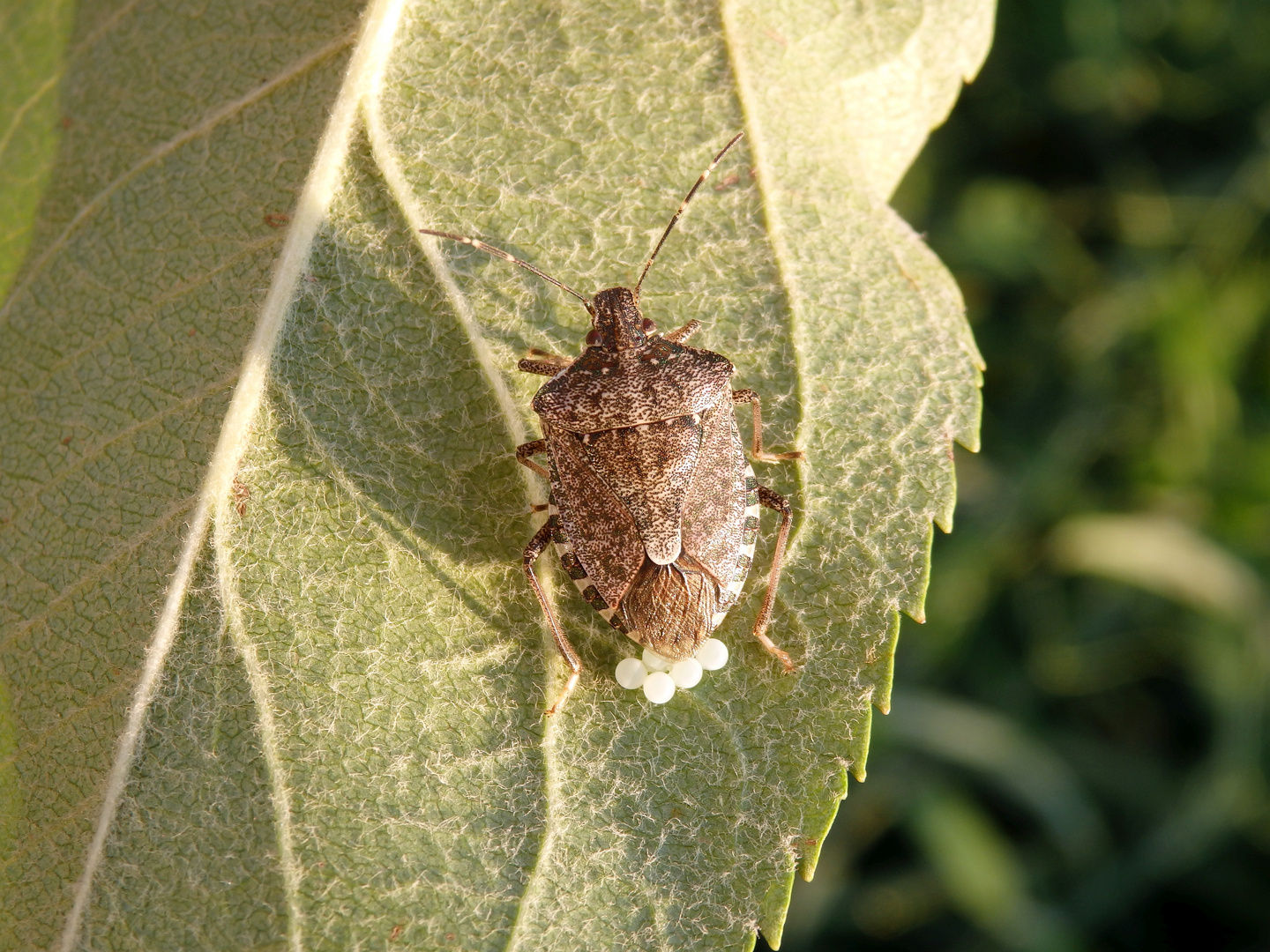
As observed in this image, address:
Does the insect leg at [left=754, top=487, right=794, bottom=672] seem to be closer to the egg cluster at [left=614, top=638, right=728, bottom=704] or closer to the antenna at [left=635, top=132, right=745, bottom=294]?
the egg cluster at [left=614, top=638, right=728, bottom=704]

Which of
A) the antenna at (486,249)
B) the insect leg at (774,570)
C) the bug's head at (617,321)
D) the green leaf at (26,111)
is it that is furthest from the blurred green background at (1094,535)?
the green leaf at (26,111)

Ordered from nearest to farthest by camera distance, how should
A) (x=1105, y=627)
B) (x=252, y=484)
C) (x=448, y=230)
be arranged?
(x=252, y=484) < (x=448, y=230) < (x=1105, y=627)

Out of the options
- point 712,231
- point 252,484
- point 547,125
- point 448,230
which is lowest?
point 252,484

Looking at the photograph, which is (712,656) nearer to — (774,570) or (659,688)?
(659,688)

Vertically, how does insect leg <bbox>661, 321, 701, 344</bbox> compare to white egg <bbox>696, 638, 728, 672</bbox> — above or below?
above

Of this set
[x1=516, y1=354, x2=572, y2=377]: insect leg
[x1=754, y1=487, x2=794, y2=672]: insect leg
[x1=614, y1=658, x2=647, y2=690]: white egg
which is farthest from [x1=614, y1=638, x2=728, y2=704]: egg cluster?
[x1=516, y1=354, x2=572, y2=377]: insect leg

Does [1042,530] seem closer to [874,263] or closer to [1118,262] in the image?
[1118,262]

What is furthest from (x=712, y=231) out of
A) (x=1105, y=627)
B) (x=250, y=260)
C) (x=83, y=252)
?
(x=1105, y=627)
